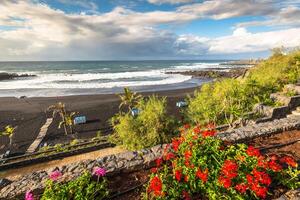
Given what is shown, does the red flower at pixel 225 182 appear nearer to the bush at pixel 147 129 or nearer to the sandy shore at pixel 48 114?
the bush at pixel 147 129

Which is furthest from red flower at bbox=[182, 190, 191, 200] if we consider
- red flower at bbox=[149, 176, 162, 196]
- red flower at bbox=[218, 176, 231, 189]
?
red flower at bbox=[218, 176, 231, 189]

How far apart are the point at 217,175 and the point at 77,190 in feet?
9.93

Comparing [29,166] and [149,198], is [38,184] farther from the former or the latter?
[29,166]

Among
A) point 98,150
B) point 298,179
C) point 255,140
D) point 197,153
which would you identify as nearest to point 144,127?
point 98,150

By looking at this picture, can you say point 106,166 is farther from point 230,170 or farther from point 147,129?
point 147,129

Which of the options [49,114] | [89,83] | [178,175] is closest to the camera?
[178,175]

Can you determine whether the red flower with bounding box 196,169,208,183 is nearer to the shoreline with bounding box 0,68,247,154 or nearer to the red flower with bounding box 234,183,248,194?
the red flower with bounding box 234,183,248,194

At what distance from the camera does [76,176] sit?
5.06 m

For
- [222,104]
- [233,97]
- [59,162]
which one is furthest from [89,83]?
[233,97]

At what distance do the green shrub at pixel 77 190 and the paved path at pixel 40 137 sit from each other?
45.2 ft

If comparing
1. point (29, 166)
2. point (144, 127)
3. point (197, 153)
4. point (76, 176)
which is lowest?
point (29, 166)

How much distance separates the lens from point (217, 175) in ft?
15.5

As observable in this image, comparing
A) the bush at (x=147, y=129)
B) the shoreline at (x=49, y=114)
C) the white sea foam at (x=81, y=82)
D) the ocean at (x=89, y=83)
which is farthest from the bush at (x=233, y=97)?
the white sea foam at (x=81, y=82)

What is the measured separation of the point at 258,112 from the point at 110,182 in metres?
10.5
